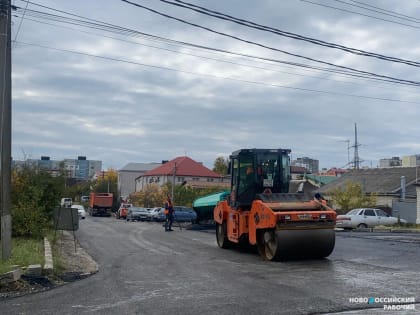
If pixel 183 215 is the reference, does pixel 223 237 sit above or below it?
above

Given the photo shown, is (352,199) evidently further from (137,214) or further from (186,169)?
(186,169)

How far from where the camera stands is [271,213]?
14.6 meters

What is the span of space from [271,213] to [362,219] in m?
23.0

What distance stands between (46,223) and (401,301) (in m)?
15.7

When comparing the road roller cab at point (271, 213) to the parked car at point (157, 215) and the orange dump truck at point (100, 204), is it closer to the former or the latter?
the parked car at point (157, 215)

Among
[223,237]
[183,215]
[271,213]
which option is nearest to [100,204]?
[183,215]

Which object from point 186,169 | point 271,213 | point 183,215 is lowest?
point 183,215

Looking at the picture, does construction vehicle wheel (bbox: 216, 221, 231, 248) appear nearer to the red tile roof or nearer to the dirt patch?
the dirt patch

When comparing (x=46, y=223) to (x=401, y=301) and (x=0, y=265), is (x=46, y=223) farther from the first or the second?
(x=401, y=301)

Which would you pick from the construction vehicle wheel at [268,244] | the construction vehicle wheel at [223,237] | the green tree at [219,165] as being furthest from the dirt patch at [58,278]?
the green tree at [219,165]

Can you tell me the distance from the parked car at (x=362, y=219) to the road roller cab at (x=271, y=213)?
57.8 ft

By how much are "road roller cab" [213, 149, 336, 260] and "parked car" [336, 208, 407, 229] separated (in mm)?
17621

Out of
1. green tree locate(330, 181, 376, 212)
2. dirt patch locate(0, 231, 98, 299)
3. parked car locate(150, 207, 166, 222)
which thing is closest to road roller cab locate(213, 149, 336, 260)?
dirt patch locate(0, 231, 98, 299)

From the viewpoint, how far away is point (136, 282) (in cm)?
1140
